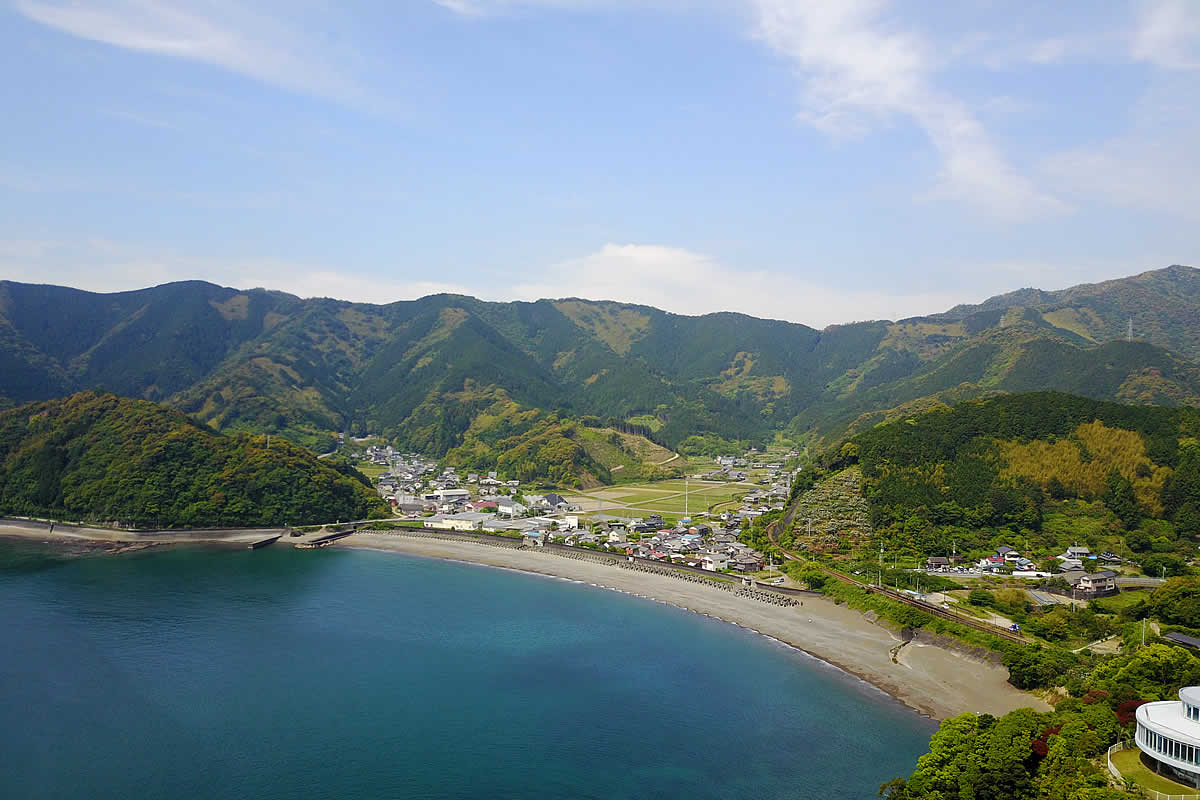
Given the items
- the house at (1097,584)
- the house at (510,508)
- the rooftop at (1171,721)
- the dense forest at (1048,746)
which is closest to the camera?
the rooftop at (1171,721)

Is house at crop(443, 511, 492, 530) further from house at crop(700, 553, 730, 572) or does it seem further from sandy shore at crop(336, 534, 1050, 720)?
house at crop(700, 553, 730, 572)

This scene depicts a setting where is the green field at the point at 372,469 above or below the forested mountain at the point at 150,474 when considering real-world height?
below

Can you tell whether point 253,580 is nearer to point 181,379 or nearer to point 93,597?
point 93,597

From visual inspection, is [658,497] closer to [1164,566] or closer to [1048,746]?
[1164,566]

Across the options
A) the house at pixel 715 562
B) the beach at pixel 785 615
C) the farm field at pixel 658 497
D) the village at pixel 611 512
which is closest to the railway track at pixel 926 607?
the beach at pixel 785 615

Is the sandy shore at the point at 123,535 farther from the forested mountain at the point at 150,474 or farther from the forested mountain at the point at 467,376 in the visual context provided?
the forested mountain at the point at 467,376

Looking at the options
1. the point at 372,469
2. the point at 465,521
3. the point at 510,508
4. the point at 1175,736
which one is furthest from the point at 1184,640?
the point at 372,469
